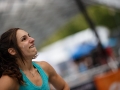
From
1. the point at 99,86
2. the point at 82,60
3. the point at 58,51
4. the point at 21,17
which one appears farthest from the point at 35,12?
the point at 58,51

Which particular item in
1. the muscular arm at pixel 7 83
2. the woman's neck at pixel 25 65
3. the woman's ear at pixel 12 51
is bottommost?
the muscular arm at pixel 7 83

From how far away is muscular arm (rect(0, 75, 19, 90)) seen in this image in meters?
2.25

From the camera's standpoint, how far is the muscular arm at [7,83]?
225cm

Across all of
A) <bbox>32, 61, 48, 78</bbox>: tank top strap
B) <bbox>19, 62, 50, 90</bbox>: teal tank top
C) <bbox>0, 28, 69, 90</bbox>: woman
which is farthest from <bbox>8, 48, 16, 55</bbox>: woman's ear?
<bbox>32, 61, 48, 78</bbox>: tank top strap

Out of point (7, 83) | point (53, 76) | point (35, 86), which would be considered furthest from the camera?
point (53, 76)

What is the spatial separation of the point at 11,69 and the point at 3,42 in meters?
0.23

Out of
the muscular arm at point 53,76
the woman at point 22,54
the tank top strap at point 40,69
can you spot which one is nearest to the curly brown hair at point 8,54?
the woman at point 22,54

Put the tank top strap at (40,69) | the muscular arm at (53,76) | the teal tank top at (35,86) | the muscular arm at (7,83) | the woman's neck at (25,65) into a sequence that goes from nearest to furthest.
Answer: the muscular arm at (7,83) < the teal tank top at (35,86) < the woman's neck at (25,65) < the tank top strap at (40,69) < the muscular arm at (53,76)

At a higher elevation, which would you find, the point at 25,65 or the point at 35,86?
the point at 25,65

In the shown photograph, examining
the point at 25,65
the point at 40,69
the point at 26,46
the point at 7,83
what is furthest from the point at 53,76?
the point at 7,83

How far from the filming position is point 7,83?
226 centimetres

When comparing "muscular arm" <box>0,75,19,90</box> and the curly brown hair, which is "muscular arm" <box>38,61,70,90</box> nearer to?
the curly brown hair

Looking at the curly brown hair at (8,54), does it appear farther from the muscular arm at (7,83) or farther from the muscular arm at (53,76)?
the muscular arm at (53,76)

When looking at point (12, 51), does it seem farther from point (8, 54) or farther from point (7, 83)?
point (7, 83)
